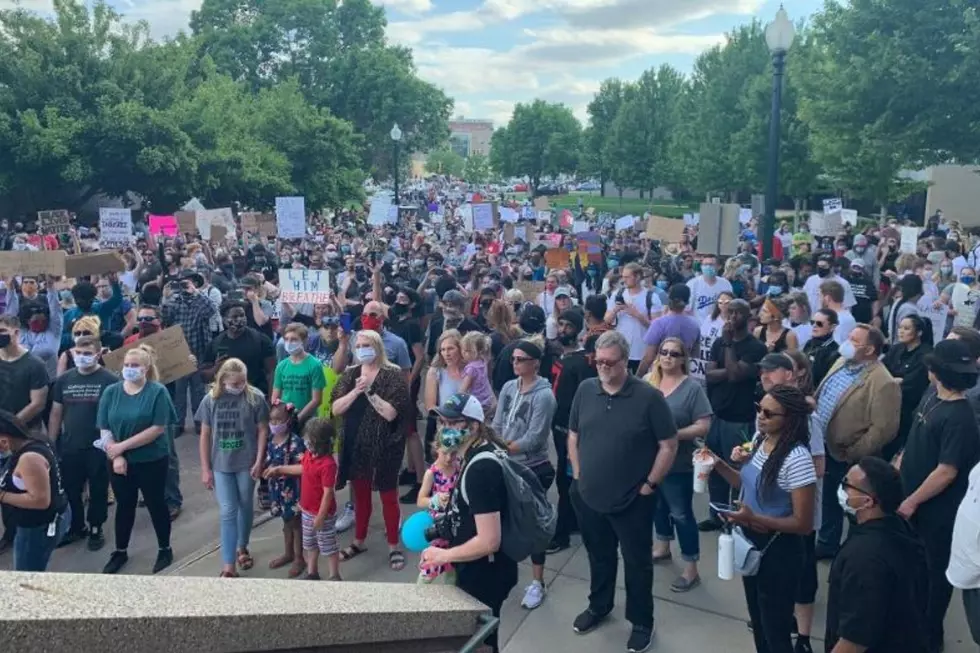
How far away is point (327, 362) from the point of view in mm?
7848

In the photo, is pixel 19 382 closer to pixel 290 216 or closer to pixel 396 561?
pixel 396 561

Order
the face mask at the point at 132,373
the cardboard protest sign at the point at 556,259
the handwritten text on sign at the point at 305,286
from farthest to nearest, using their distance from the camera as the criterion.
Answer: the cardboard protest sign at the point at 556,259
the handwritten text on sign at the point at 305,286
the face mask at the point at 132,373

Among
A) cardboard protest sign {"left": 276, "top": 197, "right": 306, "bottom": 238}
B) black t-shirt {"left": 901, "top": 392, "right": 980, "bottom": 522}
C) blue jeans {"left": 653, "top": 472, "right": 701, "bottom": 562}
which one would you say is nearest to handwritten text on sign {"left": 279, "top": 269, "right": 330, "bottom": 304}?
blue jeans {"left": 653, "top": 472, "right": 701, "bottom": 562}

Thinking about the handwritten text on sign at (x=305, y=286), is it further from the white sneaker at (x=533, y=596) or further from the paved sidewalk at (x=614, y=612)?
the white sneaker at (x=533, y=596)

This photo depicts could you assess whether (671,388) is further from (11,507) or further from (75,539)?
(75,539)

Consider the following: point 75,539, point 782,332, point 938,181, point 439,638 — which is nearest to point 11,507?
point 75,539

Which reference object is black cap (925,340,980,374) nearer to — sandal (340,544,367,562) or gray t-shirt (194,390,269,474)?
sandal (340,544,367,562)

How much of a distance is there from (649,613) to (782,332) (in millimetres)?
2984

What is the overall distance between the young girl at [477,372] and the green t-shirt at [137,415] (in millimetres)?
2283

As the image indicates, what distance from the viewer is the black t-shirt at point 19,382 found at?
6.71m

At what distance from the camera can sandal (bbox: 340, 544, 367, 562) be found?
6509 millimetres

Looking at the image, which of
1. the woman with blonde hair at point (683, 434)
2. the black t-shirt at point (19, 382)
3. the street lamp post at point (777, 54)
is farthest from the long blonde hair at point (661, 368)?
the street lamp post at point (777, 54)

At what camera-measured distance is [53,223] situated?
1576cm

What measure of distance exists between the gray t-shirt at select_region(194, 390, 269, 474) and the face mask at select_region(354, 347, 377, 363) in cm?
84
